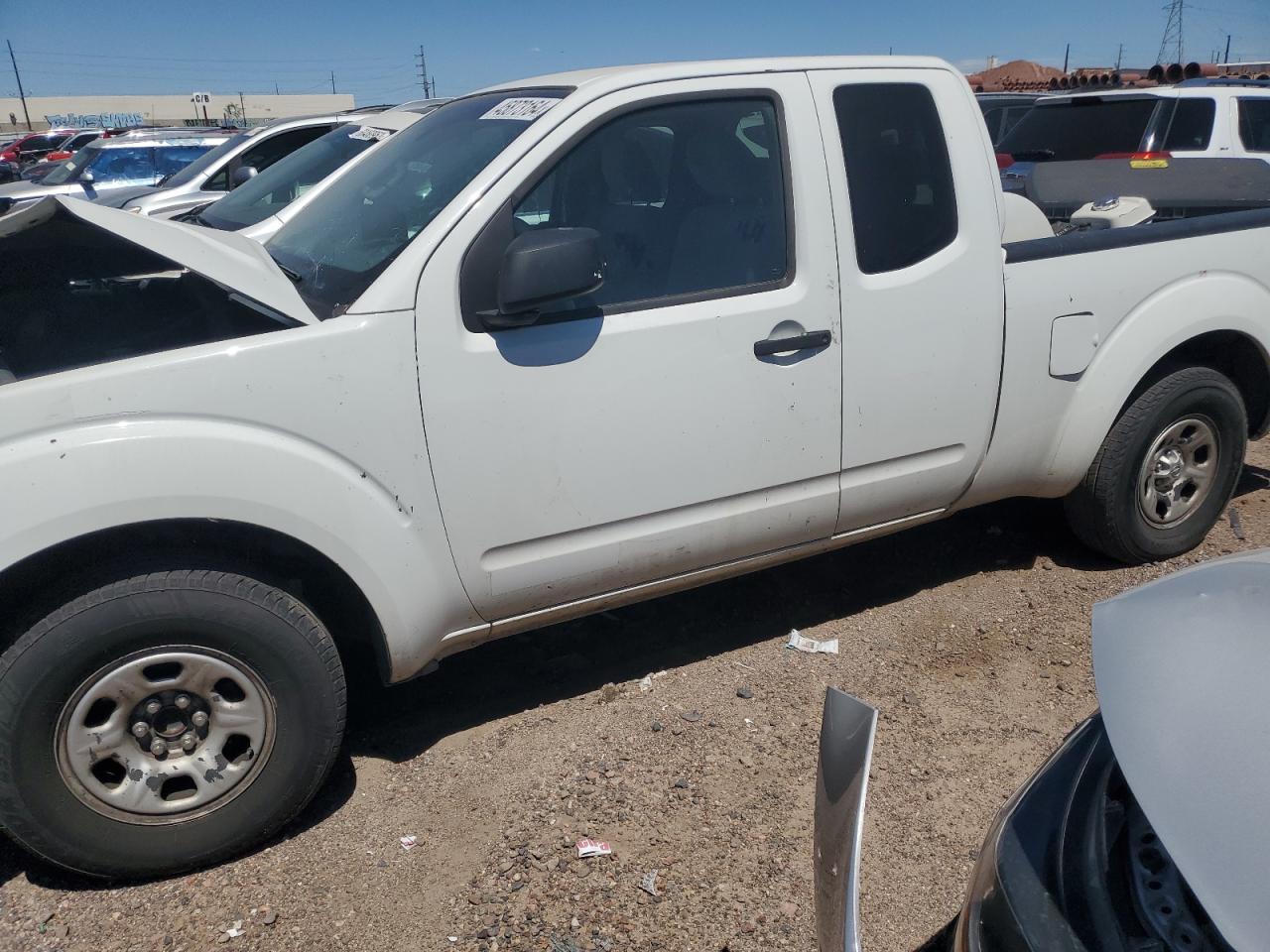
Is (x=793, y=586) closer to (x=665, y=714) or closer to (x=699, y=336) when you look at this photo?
(x=665, y=714)

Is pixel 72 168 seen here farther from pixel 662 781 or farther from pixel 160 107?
pixel 160 107

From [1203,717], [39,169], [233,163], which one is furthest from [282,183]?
[39,169]

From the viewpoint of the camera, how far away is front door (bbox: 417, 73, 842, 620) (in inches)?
111

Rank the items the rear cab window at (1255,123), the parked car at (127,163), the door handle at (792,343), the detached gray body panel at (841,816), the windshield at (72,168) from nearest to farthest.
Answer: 1. the detached gray body panel at (841,816)
2. the door handle at (792,343)
3. the rear cab window at (1255,123)
4. the parked car at (127,163)
5. the windshield at (72,168)

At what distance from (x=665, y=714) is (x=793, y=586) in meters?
1.09

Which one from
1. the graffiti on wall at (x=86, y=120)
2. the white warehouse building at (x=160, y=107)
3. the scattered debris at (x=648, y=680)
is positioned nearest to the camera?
the scattered debris at (x=648, y=680)

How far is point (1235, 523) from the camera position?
15.8 ft

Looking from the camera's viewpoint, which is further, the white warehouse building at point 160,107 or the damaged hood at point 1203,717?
the white warehouse building at point 160,107

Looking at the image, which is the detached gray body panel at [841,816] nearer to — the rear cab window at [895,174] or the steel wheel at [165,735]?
the steel wheel at [165,735]

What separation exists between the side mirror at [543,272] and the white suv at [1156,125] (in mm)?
7338

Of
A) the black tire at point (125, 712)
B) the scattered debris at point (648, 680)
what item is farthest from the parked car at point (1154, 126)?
the black tire at point (125, 712)

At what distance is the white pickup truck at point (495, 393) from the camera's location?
2.54 m

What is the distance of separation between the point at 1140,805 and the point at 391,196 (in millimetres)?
2695

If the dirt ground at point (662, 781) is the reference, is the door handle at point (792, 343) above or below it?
above
